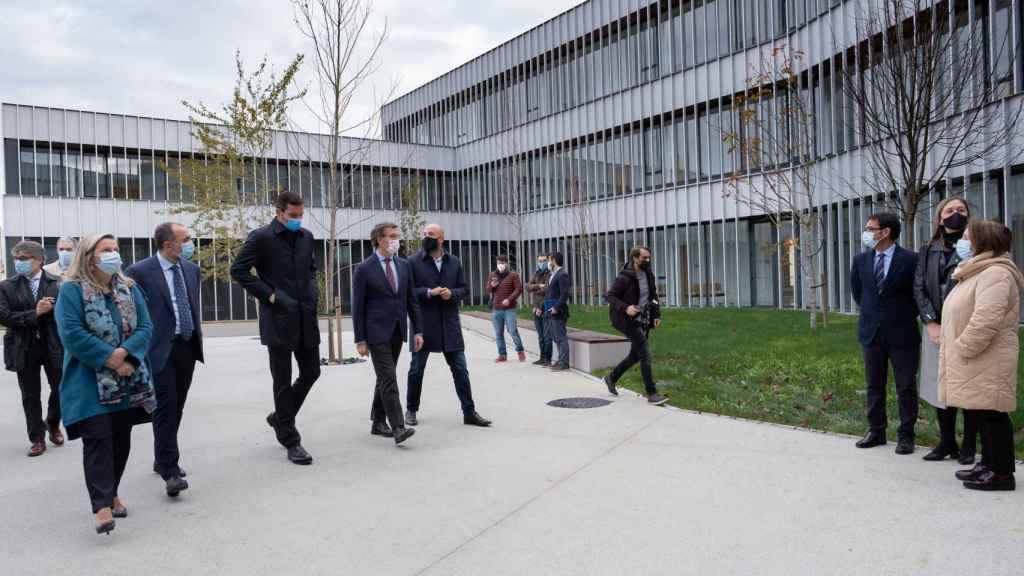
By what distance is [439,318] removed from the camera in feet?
27.5

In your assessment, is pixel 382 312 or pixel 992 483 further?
pixel 382 312

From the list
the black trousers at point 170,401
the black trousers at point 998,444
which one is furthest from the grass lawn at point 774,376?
the black trousers at point 170,401

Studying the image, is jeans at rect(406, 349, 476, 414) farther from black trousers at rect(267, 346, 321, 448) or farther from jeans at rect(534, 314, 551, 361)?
jeans at rect(534, 314, 551, 361)

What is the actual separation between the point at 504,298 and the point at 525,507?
354 inches

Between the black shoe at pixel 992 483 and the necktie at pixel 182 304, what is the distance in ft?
18.1

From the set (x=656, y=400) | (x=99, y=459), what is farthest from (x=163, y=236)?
(x=656, y=400)

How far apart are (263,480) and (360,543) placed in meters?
1.80

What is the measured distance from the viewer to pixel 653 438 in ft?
23.5

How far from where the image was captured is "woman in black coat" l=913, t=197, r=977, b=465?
593cm

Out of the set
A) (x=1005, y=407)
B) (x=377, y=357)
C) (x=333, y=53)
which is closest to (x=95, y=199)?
(x=333, y=53)

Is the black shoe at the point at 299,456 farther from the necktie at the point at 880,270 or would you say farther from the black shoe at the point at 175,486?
the necktie at the point at 880,270

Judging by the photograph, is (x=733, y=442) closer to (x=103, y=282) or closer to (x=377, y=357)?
(x=377, y=357)


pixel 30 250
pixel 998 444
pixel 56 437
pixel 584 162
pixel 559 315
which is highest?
pixel 584 162

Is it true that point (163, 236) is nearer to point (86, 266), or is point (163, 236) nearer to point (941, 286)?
point (86, 266)
